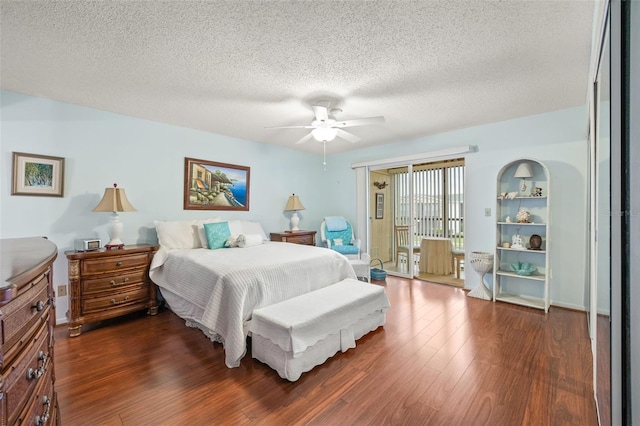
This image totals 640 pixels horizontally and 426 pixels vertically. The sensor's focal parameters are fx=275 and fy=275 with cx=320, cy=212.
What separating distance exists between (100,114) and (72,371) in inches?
106

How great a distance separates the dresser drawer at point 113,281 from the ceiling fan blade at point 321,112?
257 centimetres

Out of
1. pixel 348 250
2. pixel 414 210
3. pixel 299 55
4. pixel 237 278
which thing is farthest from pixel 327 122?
pixel 414 210

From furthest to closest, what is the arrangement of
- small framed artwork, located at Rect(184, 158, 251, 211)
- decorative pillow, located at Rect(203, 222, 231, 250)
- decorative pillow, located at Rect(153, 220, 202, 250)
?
small framed artwork, located at Rect(184, 158, 251, 211)
decorative pillow, located at Rect(203, 222, 231, 250)
decorative pillow, located at Rect(153, 220, 202, 250)

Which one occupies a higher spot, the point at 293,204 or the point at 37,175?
the point at 37,175

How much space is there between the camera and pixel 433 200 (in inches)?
210

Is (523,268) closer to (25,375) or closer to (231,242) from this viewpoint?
(231,242)

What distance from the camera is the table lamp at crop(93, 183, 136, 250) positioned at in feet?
9.77

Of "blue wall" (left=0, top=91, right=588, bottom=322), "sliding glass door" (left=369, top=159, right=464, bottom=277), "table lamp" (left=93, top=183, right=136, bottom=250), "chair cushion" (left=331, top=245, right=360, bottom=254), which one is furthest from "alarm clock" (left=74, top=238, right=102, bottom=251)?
"sliding glass door" (left=369, top=159, right=464, bottom=277)

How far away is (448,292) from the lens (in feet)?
12.9

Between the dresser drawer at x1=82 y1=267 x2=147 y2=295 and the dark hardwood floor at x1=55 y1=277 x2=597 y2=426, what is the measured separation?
41cm

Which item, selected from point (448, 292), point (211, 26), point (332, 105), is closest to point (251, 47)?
point (211, 26)

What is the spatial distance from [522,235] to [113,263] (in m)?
4.88

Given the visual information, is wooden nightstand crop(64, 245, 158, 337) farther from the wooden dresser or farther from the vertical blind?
the vertical blind

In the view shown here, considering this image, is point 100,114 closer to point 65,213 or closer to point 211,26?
point 65,213
